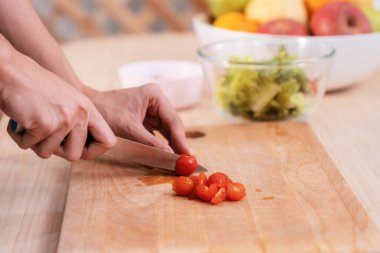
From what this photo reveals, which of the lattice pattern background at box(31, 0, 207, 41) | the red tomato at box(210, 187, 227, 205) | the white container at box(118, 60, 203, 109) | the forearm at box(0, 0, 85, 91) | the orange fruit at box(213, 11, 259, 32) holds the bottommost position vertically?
the lattice pattern background at box(31, 0, 207, 41)

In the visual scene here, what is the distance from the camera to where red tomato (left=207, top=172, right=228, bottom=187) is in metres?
0.96

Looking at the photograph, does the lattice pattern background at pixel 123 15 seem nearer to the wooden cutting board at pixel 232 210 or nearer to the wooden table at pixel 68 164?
the wooden table at pixel 68 164

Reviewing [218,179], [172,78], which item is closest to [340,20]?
[172,78]

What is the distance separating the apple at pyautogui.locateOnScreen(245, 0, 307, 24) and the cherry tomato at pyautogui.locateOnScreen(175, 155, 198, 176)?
1.70 ft

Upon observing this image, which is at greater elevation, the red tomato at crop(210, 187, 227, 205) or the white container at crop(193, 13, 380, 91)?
the red tomato at crop(210, 187, 227, 205)

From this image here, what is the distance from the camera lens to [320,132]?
1284 millimetres

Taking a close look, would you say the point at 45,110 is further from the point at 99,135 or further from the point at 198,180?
the point at 198,180

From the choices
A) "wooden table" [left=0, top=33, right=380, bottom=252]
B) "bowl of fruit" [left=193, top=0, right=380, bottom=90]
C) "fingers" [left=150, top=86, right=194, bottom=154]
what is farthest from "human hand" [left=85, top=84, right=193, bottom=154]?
"bowl of fruit" [left=193, top=0, right=380, bottom=90]

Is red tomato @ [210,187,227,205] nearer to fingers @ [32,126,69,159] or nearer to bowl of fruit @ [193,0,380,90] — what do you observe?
fingers @ [32,126,69,159]

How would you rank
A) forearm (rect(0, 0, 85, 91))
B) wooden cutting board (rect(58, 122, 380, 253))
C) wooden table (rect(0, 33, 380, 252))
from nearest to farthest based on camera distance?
wooden cutting board (rect(58, 122, 380, 253))
wooden table (rect(0, 33, 380, 252))
forearm (rect(0, 0, 85, 91))

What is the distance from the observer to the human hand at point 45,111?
86cm

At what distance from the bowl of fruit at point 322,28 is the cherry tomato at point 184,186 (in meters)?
0.51

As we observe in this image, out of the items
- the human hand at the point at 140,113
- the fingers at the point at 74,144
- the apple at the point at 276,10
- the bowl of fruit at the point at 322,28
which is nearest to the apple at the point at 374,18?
the bowl of fruit at the point at 322,28

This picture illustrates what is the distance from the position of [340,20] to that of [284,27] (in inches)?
4.0
